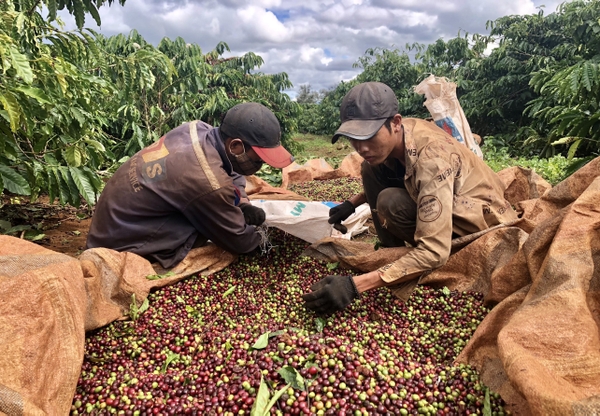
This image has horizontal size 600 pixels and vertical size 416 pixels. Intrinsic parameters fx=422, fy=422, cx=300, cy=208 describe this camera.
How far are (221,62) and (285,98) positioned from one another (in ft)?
6.01

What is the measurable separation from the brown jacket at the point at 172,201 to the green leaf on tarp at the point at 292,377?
3.75ft

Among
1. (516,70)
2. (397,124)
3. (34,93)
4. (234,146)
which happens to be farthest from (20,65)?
(516,70)

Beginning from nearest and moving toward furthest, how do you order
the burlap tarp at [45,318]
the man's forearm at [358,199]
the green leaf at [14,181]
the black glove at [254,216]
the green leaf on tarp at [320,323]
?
1. the burlap tarp at [45,318]
2. the green leaf on tarp at [320,323]
3. the green leaf at [14,181]
4. the black glove at [254,216]
5. the man's forearm at [358,199]

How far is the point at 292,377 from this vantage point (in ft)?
5.53

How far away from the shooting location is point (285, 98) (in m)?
10.9

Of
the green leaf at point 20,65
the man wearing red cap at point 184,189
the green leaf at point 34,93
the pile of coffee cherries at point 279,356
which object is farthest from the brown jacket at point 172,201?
the green leaf at point 20,65

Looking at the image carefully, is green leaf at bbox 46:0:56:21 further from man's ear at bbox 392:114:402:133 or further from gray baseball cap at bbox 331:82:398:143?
man's ear at bbox 392:114:402:133

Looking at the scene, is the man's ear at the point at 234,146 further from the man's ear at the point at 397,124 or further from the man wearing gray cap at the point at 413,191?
the man's ear at the point at 397,124

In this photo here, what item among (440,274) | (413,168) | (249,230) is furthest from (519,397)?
(249,230)

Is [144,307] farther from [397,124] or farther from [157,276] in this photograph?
[397,124]

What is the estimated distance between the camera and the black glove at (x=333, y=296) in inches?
83.5

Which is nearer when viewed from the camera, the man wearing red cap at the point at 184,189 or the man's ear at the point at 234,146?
the man wearing red cap at the point at 184,189

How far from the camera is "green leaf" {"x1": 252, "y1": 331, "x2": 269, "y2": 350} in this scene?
74.5 inches

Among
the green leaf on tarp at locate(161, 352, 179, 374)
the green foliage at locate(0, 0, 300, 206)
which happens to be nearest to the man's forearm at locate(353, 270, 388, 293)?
→ the green leaf on tarp at locate(161, 352, 179, 374)
